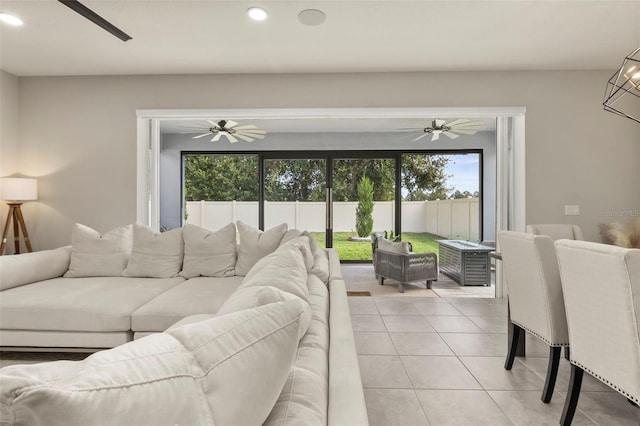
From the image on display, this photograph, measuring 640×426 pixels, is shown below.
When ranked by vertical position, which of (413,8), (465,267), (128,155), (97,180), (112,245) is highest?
(413,8)

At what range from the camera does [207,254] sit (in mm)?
3021

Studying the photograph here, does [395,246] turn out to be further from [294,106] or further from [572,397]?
[572,397]

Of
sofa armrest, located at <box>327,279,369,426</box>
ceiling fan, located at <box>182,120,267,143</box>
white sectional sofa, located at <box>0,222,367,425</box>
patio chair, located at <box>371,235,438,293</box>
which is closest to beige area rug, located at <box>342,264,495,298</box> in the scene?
patio chair, located at <box>371,235,438,293</box>

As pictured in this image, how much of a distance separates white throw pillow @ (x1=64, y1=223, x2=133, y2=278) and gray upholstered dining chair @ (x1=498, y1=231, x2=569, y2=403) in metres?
3.12

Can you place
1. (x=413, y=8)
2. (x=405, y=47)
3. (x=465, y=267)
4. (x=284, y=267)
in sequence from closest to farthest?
1. (x=284, y=267)
2. (x=413, y=8)
3. (x=405, y=47)
4. (x=465, y=267)

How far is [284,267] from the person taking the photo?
140cm

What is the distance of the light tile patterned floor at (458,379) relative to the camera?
5.96ft

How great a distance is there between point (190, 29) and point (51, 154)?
2503mm

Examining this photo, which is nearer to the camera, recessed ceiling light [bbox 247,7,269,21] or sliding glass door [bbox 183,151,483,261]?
recessed ceiling light [bbox 247,7,269,21]

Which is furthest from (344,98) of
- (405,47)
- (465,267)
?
(465,267)

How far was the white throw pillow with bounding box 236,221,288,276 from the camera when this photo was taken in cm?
299

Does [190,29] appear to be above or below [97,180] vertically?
above

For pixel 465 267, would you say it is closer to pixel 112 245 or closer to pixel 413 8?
pixel 413 8

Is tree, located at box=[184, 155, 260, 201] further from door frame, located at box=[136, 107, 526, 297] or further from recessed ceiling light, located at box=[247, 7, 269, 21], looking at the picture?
recessed ceiling light, located at box=[247, 7, 269, 21]
